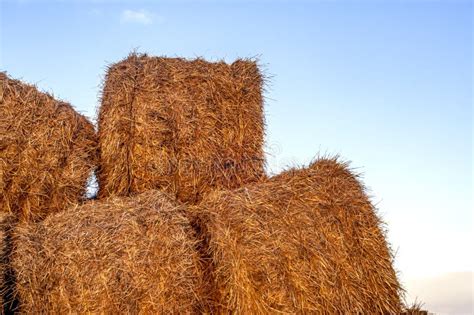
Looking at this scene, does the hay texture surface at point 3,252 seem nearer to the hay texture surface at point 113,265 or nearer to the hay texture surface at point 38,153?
the hay texture surface at point 113,265

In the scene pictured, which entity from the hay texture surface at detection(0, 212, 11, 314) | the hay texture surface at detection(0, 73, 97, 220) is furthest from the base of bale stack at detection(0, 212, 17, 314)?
the hay texture surface at detection(0, 73, 97, 220)

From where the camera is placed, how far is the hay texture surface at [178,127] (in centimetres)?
592

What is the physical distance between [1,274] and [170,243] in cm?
123

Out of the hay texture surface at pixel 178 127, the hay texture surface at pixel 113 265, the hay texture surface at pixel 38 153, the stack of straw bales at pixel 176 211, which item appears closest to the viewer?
the hay texture surface at pixel 113 265

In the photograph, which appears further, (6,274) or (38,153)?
(38,153)

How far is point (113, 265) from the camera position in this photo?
15.2ft

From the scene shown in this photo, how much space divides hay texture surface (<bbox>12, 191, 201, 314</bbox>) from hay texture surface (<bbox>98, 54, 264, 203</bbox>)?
966 millimetres

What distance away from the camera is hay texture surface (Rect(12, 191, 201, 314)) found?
457cm

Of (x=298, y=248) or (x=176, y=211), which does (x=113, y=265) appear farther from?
(x=298, y=248)

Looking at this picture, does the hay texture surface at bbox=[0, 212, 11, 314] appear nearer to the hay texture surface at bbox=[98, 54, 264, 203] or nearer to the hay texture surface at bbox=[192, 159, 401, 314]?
the hay texture surface at bbox=[98, 54, 264, 203]

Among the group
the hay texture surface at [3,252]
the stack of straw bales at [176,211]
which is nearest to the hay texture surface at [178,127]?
the stack of straw bales at [176,211]

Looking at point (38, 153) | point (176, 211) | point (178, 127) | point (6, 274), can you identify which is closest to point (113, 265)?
point (176, 211)

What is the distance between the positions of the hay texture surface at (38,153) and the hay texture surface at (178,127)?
0.92ft

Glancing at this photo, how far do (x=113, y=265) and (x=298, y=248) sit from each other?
4.50ft
